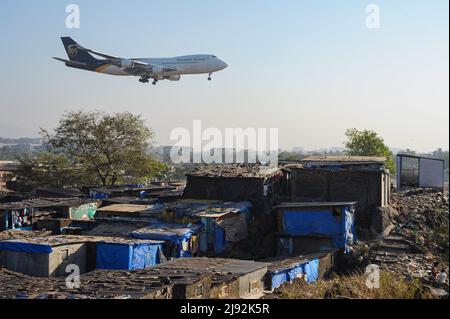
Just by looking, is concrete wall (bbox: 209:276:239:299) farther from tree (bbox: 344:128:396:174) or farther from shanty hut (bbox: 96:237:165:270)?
tree (bbox: 344:128:396:174)

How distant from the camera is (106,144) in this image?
36.3m

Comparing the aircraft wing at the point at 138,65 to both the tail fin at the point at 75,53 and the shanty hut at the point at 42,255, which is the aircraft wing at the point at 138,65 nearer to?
the tail fin at the point at 75,53

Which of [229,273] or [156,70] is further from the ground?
[156,70]

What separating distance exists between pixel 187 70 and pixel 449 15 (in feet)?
91.3

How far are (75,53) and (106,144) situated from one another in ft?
22.0

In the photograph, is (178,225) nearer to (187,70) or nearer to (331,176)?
(331,176)

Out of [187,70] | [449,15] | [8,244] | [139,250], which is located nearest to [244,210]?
[139,250]

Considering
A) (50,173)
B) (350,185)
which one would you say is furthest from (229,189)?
(50,173)

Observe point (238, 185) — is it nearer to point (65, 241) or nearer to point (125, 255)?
point (125, 255)

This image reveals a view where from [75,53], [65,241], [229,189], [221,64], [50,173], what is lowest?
[65,241]

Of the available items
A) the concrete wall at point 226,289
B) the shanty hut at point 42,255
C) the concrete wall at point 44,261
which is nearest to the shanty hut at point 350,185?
the shanty hut at point 42,255

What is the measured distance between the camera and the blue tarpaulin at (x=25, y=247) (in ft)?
48.4

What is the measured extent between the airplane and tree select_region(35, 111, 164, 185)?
317cm

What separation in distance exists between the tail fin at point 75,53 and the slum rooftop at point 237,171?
16133mm
